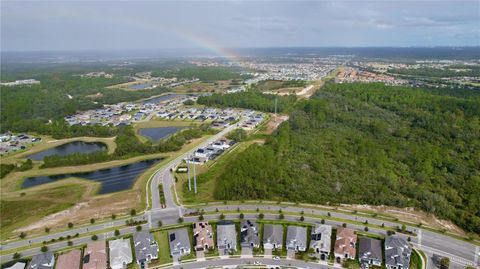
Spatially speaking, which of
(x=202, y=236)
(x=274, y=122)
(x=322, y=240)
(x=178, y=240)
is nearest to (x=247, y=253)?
(x=202, y=236)

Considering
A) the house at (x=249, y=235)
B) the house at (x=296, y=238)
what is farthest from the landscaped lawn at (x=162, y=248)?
the house at (x=296, y=238)

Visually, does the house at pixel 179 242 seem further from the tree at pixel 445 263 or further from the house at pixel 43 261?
the tree at pixel 445 263

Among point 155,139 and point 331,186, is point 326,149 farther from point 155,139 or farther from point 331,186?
point 155,139

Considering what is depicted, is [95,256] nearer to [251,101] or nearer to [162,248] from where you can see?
[162,248]

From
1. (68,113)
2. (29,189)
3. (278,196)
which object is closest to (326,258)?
(278,196)

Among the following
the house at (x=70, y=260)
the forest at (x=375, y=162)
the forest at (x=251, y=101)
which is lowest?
the house at (x=70, y=260)

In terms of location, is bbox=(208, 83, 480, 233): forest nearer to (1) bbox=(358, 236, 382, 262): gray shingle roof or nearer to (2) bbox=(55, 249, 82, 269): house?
(1) bbox=(358, 236, 382, 262): gray shingle roof
